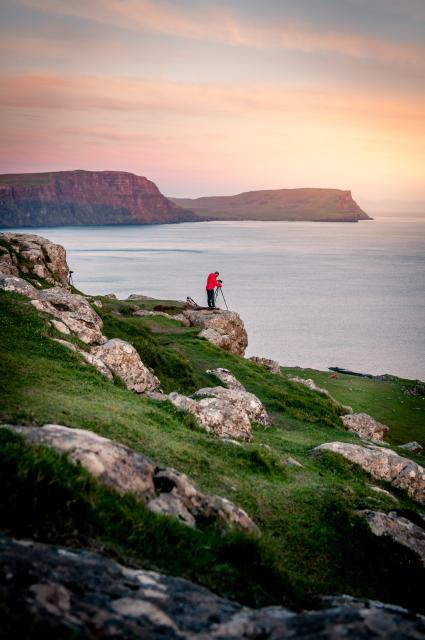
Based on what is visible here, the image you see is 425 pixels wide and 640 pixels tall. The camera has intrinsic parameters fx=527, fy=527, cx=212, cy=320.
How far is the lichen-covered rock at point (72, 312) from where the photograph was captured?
26156 millimetres

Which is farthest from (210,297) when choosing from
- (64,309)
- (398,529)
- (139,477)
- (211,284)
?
(139,477)

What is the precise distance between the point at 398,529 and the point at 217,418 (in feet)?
28.3

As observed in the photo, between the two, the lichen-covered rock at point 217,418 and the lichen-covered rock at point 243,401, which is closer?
the lichen-covered rock at point 217,418

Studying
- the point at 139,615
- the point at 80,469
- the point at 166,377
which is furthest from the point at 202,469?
the point at 166,377

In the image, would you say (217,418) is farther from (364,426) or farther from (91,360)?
(364,426)

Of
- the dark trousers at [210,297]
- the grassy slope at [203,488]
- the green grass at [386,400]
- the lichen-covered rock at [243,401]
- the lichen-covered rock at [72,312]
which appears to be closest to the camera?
the grassy slope at [203,488]

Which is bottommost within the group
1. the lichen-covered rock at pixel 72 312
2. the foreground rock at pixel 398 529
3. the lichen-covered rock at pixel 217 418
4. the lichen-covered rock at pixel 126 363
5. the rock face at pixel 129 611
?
the foreground rock at pixel 398 529

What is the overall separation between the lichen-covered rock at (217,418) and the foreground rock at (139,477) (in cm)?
913

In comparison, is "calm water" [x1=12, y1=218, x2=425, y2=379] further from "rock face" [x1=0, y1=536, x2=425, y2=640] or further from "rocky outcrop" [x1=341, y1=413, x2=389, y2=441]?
"rock face" [x1=0, y1=536, x2=425, y2=640]

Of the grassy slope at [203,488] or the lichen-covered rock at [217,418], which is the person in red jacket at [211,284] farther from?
the lichen-covered rock at [217,418]

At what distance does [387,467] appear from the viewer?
21.9 meters

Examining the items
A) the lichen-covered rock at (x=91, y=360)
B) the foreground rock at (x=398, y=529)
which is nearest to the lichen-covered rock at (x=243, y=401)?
the lichen-covered rock at (x=91, y=360)

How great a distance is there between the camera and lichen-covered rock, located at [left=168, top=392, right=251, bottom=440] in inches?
797

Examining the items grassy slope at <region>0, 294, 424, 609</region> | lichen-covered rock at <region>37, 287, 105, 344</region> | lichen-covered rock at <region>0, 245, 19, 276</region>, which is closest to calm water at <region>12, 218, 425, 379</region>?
lichen-covered rock at <region>0, 245, 19, 276</region>
